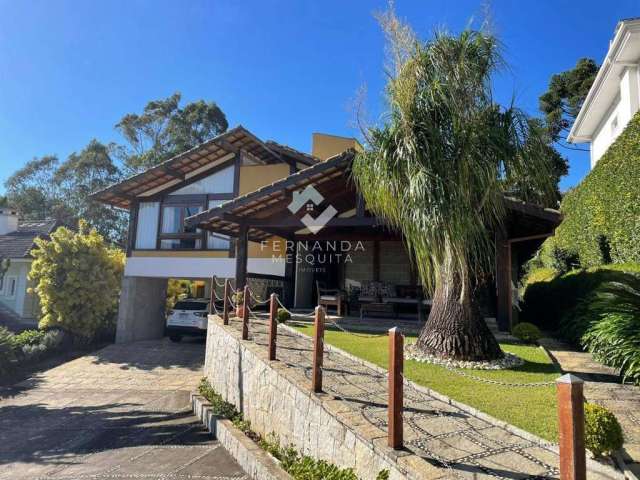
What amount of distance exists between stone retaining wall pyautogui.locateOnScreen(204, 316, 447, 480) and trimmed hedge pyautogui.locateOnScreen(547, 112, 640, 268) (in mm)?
7898

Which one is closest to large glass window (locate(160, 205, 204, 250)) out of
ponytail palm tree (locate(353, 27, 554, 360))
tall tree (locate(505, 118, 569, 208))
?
ponytail palm tree (locate(353, 27, 554, 360))

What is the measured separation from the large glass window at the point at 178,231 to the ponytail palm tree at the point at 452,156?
1152 cm

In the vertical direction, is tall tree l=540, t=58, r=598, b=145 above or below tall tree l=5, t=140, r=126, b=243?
above

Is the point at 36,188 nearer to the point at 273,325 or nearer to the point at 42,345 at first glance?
the point at 42,345

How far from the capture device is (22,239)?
23219 mm

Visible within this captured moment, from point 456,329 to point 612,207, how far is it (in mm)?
6720

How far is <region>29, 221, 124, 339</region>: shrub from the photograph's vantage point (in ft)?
50.5

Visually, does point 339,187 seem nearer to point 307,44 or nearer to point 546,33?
point 307,44

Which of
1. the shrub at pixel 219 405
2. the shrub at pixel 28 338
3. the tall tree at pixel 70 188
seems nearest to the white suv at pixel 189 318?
the shrub at pixel 28 338

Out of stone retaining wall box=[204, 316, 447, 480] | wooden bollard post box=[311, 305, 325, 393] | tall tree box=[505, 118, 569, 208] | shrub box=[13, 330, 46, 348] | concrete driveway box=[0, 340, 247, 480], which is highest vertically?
tall tree box=[505, 118, 569, 208]

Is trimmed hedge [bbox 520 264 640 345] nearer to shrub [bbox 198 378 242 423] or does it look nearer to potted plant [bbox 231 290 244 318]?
shrub [bbox 198 378 242 423]

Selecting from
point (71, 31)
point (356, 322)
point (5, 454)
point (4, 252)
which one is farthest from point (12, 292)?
point (356, 322)

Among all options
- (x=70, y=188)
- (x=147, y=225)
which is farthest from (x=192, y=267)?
(x=70, y=188)

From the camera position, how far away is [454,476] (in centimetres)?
294
